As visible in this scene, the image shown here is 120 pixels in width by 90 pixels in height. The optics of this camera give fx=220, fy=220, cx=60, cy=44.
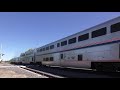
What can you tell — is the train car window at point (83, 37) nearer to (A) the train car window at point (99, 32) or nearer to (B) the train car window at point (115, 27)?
(A) the train car window at point (99, 32)

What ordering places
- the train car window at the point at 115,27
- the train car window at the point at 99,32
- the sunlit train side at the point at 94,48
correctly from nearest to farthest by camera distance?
the train car window at the point at 115,27
the sunlit train side at the point at 94,48
the train car window at the point at 99,32

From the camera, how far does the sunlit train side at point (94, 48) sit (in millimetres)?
16719

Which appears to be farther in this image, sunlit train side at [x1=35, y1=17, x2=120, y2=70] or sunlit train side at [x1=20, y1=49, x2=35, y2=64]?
sunlit train side at [x1=20, y1=49, x2=35, y2=64]

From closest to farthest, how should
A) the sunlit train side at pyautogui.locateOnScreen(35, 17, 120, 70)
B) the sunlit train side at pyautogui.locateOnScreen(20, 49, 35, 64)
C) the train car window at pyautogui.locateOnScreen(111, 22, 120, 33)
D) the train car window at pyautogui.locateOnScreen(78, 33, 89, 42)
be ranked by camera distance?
1. the train car window at pyautogui.locateOnScreen(111, 22, 120, 33)
2. the sunlit train side at pyautogui.locateOnScreen(35, 17, 120, 70)
3. the train car window at pyautogui.locateOnScreen(78, 33, 89, 42)
4. the sunlit train side at pyautogui.locateOnScreen(20, 49, 35, 64)

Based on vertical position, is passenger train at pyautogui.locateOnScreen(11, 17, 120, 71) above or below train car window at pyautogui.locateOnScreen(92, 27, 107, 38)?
below

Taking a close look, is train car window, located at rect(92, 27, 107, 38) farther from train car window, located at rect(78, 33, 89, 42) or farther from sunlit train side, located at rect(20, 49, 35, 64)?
sunlit train side, located at rect(20, 49, 35, 64)

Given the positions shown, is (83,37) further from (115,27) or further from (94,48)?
(115,27)

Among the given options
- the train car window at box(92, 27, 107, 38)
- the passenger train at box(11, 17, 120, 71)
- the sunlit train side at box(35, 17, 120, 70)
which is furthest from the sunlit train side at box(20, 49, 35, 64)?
the train car window at box(92, 27, 107, 38)

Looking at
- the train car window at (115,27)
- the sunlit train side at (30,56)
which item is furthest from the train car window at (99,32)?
the sunlit train side at (30,56)

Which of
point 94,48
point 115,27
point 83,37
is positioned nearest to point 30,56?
point 83,37

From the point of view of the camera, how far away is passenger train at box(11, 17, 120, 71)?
54.9 feet
